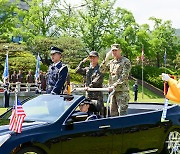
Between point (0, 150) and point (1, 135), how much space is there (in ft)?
0.77

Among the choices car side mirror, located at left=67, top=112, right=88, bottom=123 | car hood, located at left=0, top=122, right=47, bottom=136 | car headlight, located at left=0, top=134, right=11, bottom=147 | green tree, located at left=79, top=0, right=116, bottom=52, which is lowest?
car headlight, located at left=0, top=134, right=11, bottom=147

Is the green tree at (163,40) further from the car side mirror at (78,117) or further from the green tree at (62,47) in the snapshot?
the car side mirror at (78,117)

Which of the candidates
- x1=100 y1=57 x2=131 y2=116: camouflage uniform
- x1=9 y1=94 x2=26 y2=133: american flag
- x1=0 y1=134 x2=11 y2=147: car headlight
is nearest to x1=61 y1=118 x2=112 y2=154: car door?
x1=9 y1=94 x2=26 y2=133: american flag

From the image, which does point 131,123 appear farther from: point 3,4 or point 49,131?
point 3,4

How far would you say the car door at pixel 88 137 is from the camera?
5.86m

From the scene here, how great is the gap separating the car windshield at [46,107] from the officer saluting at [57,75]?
0.60 m

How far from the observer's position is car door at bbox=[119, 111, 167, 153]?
6.60 m

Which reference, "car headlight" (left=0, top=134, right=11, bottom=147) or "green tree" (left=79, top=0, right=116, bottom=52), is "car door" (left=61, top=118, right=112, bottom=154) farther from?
"green tree" (left=79, top=0, right=116, bottom=52)

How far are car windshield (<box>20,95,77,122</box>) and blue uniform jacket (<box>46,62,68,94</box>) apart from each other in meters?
0.59

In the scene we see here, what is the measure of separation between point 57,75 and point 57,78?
0.17 feet

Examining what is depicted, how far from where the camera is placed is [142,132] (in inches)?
270

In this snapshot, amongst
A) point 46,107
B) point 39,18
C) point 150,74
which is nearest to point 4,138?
point 46,107

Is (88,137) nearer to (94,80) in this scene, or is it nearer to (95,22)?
(94,80)

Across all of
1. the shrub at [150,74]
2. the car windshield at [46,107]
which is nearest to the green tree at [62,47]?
the shrub at [150,74]
